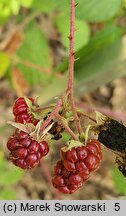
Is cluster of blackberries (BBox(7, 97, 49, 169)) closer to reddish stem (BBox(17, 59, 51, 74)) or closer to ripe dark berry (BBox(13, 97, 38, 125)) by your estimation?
ripe dark berry (BBox(13, 97, 38, 125))

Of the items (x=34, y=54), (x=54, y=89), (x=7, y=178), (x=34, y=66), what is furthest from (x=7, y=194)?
(x=34, y=54)

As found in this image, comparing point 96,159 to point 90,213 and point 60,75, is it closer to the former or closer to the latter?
point 90,213

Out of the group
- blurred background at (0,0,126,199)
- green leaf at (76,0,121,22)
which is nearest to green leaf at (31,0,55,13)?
blurred background at (0,0,126,199)

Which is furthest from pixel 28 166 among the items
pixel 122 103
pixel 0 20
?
pixel 122 103

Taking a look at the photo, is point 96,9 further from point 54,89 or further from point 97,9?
point 54,89

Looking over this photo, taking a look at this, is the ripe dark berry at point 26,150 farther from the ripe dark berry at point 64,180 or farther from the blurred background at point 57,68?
the blurred background at point 57,68

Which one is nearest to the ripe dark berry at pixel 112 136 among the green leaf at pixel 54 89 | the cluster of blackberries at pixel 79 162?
the cluster of blackberries at pixel 79 162
